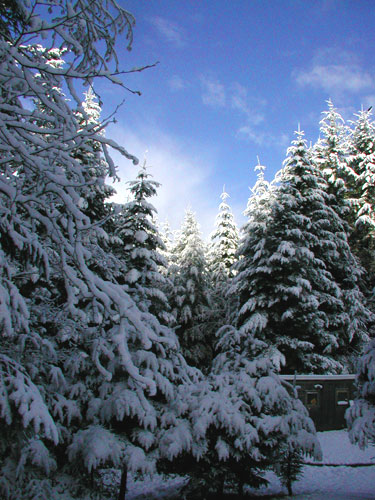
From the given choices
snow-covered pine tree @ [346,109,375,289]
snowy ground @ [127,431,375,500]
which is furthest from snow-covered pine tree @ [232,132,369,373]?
snowy ground @ [127,431,375,500]

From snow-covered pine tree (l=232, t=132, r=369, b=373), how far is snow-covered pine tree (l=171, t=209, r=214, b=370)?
10.5 ft

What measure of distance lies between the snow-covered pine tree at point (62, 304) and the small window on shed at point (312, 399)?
10782mm

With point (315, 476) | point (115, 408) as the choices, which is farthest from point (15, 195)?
point (315, 476)

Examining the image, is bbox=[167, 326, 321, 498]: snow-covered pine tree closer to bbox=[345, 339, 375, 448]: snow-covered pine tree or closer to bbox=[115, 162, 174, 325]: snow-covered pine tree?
bbox=[345, 339, 375, 448]: snow-covered pine tree

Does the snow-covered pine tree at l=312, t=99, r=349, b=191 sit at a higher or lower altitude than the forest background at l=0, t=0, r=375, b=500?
higher

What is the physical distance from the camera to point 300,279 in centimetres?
1700

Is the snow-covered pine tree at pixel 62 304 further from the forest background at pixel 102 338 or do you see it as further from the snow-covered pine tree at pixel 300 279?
the snow-covered pine tree at pixel 300 279

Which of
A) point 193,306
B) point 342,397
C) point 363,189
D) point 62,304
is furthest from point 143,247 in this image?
point 363,189

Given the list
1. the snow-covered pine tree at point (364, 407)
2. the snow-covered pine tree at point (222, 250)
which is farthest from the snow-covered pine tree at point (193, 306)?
the snow-covered pine tree at point (364, 407)

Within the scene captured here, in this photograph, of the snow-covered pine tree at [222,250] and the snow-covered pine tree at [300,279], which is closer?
the snow-covered pine tree at [300,279]

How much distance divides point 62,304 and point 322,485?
872cm

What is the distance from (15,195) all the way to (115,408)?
14.9 feet

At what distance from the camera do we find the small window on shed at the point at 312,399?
16.1 meters

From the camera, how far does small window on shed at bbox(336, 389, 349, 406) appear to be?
54.2 feet
